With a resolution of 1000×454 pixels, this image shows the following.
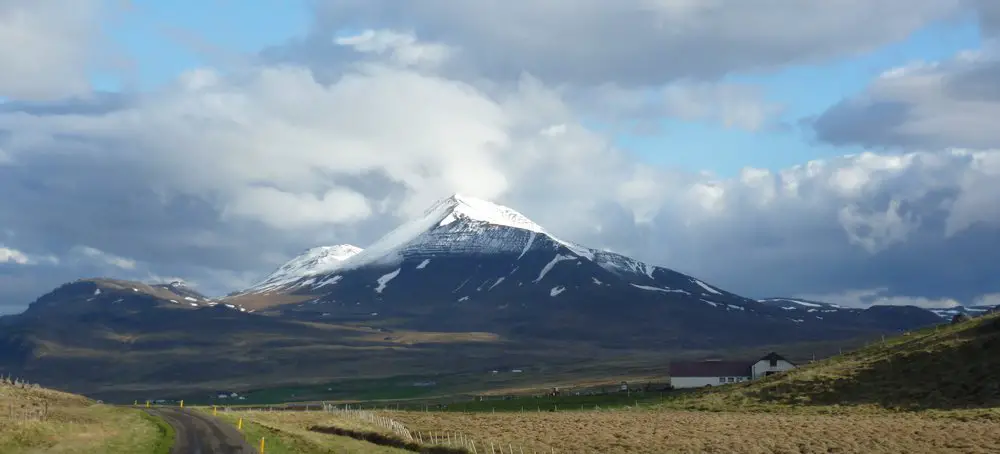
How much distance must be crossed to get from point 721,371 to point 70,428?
4987 inches

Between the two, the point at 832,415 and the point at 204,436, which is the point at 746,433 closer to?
the point at 832,415

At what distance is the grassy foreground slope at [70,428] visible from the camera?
56.4 meters

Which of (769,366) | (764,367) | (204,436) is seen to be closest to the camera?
(204,436)

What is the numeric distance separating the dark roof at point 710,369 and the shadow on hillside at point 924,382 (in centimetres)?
6308

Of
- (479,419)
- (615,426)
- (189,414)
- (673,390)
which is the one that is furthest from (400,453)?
(673,390)

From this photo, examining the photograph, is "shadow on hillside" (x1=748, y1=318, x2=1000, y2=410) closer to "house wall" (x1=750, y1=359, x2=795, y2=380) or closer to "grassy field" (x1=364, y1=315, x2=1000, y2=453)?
"grassy field" (x1=364, y1=315, x2=1000, y2=453)

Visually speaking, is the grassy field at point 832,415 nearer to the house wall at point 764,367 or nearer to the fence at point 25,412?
the fence at point 25,412

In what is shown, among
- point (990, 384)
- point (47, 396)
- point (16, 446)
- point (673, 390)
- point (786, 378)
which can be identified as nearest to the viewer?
point (16, 446)

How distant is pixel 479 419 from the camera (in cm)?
9512

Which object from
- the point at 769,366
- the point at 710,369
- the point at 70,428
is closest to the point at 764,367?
the point at 769,366

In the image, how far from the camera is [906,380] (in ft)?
310

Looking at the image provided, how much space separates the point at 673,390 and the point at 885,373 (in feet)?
192

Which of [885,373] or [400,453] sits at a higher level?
[885,373]

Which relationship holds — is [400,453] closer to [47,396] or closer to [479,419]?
[479,419]
